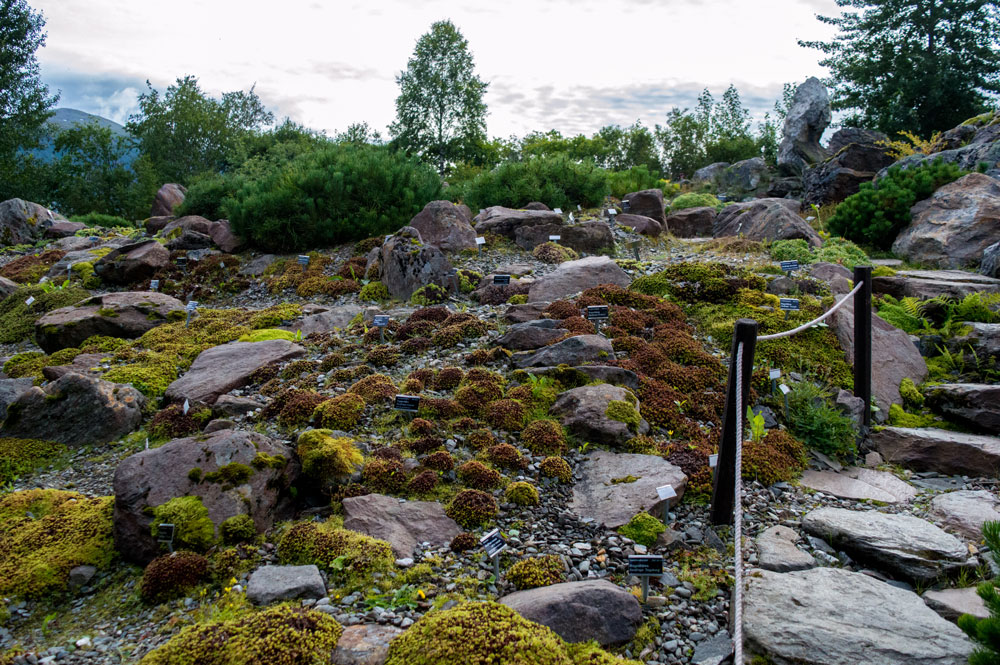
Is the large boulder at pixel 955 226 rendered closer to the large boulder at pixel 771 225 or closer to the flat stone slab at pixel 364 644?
the large boulder at pixel 771 225

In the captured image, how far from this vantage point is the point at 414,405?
24.4ft

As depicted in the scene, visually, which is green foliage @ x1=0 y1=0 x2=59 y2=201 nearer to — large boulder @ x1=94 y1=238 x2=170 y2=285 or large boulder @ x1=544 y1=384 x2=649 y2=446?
large boulder @ x1=94 y1=238 x2=170 y2=285

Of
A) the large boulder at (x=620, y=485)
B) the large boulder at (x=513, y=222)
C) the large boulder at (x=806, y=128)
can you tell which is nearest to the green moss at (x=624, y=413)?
the large boulder at (x=620, y=485)

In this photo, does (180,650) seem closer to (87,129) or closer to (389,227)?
(389,227)

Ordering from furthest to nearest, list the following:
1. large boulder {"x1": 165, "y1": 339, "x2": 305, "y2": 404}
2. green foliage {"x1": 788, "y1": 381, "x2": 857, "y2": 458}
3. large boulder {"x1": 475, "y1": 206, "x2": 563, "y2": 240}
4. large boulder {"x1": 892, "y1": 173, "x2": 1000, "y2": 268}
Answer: large boulder {"x1": 475, "y1": 206, "x2": 563, "y2": 240}
large boulder {"x1": 892, "y1": 173, "x2": 1000, "y2": 268}
large boulder {"x1": 165, "y1": 339, "x2": 305, "y2": 404}
green foliage {"x1": 788, "y1": 381, "x2": 857, "y2": 458}

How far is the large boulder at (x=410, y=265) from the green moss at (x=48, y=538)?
702 cm

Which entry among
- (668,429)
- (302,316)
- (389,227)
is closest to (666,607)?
(668,429)

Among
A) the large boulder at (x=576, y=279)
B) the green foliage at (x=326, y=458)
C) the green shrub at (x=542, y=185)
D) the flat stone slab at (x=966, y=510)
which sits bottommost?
the flat stone slab at (x=966, y=510)

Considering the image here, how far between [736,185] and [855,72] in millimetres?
7112

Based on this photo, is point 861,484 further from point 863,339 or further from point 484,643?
point 484,643

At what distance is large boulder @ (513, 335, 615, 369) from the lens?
869 centimetres

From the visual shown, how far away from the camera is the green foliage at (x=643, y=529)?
18.6 feet

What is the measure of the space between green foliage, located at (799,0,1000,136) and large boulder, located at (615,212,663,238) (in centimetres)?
1682

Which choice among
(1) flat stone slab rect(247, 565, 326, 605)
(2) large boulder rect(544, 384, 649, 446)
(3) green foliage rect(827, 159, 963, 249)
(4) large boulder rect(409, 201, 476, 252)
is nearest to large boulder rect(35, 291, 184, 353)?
(4) large boulder rect(409, 201, 476, 252)
